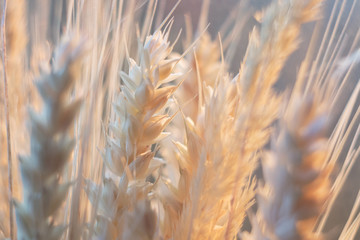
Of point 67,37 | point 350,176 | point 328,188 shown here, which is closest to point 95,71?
point 67,37

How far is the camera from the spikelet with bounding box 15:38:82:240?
20cm

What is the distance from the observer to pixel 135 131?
0.72 feet

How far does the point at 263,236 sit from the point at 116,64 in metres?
0.14

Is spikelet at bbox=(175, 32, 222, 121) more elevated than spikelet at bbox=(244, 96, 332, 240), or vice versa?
spikelet at bbox=(175, 32, 222, 121)

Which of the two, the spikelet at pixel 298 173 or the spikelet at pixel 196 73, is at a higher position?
the spikelet at pixel 196 73

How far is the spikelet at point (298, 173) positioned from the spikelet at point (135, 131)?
66 millimetres

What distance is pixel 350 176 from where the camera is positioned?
81cm

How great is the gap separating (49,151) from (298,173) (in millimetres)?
116

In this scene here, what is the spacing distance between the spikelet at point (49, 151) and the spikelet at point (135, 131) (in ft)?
0.08

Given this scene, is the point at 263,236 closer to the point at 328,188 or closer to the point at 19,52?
the point at 328,188

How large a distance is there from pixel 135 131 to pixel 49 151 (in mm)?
44

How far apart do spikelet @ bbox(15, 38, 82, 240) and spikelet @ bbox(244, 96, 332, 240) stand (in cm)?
10

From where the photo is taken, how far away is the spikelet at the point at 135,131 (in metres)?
0.22

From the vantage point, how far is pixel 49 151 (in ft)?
0.67
